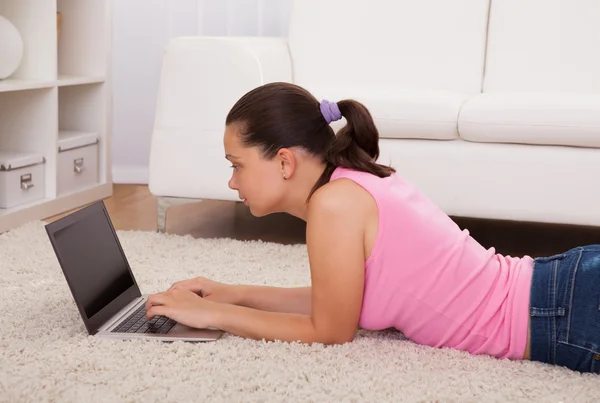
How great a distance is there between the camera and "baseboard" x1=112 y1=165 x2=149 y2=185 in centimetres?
369

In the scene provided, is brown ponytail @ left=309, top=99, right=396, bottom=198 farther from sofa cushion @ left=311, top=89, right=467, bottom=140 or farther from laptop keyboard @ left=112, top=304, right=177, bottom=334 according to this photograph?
sofa cushion @ left=311, top=89, right=467, bottom=140

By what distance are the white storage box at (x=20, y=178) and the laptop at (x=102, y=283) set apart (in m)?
1.07

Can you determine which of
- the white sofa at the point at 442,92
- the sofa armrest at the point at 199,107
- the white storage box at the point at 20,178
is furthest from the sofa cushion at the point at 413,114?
the white storage box at the point at 20,178

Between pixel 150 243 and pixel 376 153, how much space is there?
3.53 ft

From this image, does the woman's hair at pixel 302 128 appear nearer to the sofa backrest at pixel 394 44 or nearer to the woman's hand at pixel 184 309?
the woman's hand at pixel 184 309

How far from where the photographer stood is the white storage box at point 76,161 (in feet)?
9.75

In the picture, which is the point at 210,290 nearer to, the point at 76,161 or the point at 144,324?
the point at 144,324

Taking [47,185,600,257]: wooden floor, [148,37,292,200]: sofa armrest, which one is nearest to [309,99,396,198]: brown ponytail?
[148,37,292,200]: sofa armrest

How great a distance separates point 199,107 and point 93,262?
3.24 feet

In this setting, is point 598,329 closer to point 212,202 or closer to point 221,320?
point 221,320

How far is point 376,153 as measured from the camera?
147cm

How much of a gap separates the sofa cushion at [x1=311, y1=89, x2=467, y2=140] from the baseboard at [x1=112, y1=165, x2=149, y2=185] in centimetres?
157

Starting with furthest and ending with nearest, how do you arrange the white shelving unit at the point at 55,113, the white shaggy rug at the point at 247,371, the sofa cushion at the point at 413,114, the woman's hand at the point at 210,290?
the white shelving unit at the point at 55,113
the sofa cushion at the point at 413,114
the woman's hand at the point at 210,290
the white shaggy rug at the point at 247,371

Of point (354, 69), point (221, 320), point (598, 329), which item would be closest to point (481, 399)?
point (598, 329)
